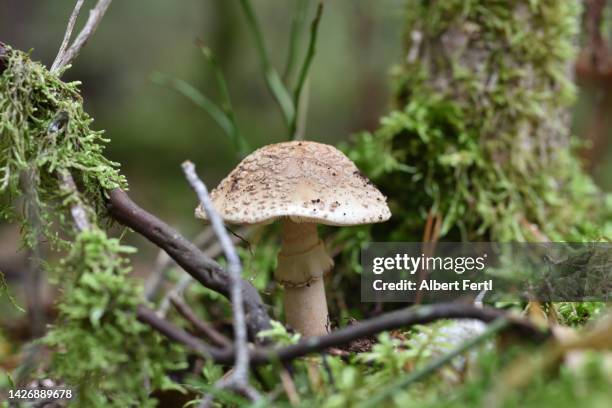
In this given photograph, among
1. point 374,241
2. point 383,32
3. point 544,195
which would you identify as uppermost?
point 383,32

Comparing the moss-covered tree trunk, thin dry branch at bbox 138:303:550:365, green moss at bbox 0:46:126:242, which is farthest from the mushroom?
the moss-covered tree trunk

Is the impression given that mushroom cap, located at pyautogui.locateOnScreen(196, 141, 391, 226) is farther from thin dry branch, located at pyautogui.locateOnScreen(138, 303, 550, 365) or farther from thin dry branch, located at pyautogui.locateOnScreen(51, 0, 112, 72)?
thin dry branch, located at pyautogui.locateOnScreen(51, 0, 112, 72)

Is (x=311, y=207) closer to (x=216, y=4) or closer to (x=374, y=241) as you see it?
(x=374, y=241)

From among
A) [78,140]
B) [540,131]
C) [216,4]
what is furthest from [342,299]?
[216,4]

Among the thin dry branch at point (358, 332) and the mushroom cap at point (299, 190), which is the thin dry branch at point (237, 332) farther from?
the mushroom cap at point (299, 190)

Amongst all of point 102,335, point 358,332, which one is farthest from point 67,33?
point 358,332

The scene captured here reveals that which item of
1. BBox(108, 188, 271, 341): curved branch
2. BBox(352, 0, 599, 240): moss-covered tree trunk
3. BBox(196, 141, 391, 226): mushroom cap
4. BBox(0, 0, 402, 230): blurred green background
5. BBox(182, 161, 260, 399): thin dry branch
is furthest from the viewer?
BBox(0, 0, 402, 230): blurred green background

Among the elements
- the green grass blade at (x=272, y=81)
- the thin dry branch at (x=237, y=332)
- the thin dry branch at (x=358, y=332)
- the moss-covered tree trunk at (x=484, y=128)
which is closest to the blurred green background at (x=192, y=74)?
the green grass blade at (x=272, y=81)
